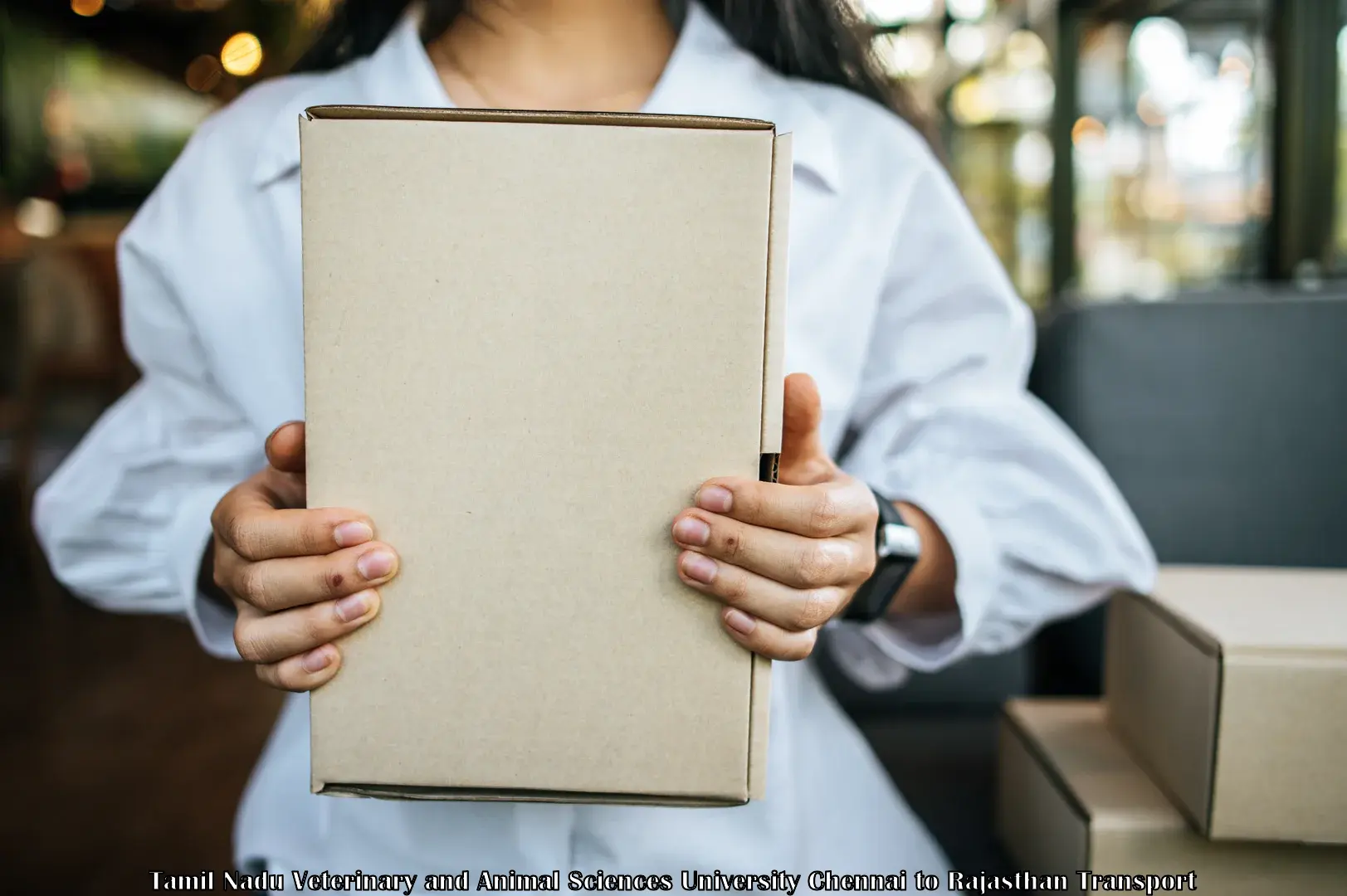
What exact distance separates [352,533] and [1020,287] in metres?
5.05

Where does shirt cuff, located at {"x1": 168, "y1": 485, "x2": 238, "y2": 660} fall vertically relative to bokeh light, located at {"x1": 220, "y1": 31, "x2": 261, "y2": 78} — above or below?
below

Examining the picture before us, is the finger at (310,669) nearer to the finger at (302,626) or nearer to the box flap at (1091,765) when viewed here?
the finger at (302,626)

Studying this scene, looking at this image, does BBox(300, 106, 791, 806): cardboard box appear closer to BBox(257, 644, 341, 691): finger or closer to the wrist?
BBox(257, 644, 341, 691): finger

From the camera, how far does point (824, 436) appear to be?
0.66 m

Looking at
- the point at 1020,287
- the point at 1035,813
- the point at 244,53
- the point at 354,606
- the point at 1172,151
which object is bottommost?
the point at 1035,813

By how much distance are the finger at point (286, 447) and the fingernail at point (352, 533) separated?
86 mm

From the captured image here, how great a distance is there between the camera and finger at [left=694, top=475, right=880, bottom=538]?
402 millimetres

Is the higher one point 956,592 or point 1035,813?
point 956,592

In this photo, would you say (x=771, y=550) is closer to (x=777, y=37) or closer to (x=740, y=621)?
(x=740, y=621)

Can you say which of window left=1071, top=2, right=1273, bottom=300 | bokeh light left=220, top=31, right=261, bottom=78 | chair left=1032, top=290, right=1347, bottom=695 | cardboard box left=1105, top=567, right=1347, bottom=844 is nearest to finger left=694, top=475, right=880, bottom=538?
cardboard box left=1105, top=567, right=1347, bottom=844

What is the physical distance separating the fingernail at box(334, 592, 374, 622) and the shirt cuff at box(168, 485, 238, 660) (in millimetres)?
259


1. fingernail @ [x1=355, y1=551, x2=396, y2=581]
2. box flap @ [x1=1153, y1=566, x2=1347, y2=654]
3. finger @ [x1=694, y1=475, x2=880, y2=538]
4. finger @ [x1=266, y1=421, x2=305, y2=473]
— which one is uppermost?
finger @ [x1=266, y1=421, x2=305, y2=473]

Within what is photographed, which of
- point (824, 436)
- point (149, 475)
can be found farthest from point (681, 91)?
point (149, 475)

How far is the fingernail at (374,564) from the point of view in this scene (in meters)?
0.40
